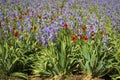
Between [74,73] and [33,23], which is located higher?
[33,23]

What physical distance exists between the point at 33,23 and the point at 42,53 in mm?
1783

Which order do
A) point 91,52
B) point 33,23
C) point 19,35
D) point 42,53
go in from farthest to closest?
point 33,23 < point 19,35 < point 42,53 < point 91,52

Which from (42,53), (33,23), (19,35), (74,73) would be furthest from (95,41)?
(33,23)

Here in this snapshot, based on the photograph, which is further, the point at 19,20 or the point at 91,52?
the point at 19,20

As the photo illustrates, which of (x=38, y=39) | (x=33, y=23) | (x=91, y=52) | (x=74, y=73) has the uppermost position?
(x=33, y=23)

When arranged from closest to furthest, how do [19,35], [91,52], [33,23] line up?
[91,52]
[19,35]
[33,23]

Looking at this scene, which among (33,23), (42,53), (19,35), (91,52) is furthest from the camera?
(33,23)

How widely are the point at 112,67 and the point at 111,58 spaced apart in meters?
0.25

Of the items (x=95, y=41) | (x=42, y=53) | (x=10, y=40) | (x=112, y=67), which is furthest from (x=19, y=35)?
(x=112, y=67)

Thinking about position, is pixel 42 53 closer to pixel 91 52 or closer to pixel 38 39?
pixel 38 39

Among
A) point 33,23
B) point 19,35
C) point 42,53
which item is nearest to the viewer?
point 42,53

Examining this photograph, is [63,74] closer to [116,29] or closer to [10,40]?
[10,40]

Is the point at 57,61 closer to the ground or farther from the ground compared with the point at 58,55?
closer to the ground

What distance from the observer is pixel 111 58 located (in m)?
5.52
